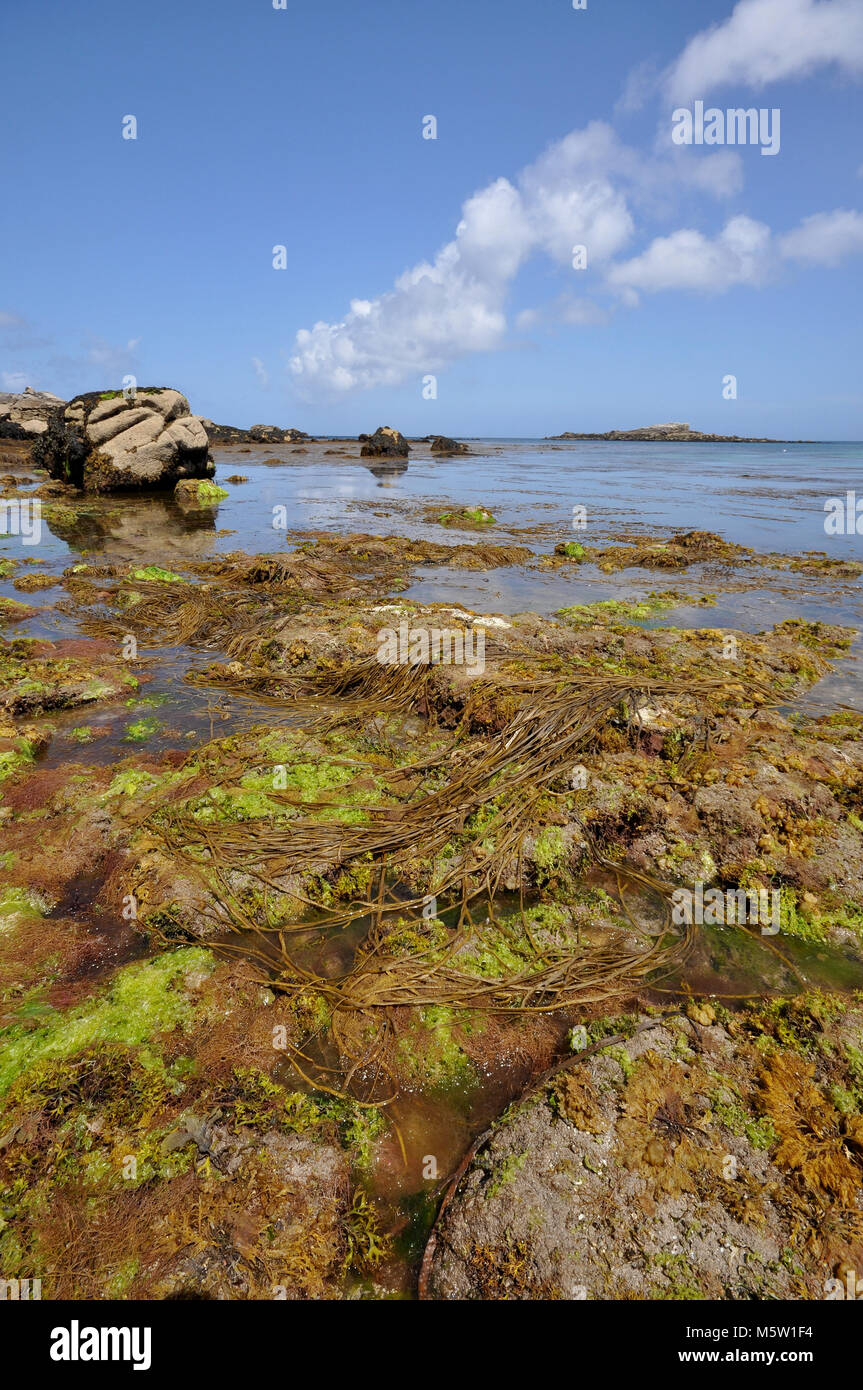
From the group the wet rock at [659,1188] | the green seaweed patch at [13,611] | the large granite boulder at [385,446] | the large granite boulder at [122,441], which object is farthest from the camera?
the large granite boulder at [385,446]

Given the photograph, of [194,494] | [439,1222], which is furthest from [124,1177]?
[194,494]

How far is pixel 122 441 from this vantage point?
2209 cm

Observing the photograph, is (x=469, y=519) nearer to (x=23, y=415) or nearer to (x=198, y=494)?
(x=198, y=494)

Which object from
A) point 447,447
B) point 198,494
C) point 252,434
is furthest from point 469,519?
point 252,434

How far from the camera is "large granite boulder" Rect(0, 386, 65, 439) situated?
40.0 metres

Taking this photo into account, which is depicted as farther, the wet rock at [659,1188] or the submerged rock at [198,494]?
the submerged rock at [198,494]

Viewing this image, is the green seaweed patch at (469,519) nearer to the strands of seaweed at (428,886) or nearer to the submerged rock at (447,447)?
the strands of seaweed at (428,886)

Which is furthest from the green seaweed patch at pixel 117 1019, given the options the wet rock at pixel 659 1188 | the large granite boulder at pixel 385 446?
the large granite boulder at pixel 385 446

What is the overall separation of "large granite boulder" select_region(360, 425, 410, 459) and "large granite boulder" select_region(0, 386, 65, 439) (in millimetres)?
23235

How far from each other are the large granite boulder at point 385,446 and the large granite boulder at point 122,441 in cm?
2886

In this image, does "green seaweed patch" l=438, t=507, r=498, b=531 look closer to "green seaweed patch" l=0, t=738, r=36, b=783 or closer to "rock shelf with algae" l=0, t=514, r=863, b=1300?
"rock shelf with algae" l=0, t=514, r=863, b=1300

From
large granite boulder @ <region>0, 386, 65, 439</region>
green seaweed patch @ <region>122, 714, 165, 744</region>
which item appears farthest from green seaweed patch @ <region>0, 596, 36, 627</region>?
large granite boulder @ <region>0, 386, 65, 439</region>

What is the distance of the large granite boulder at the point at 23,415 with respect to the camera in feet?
131

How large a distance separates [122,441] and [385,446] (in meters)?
31.8
